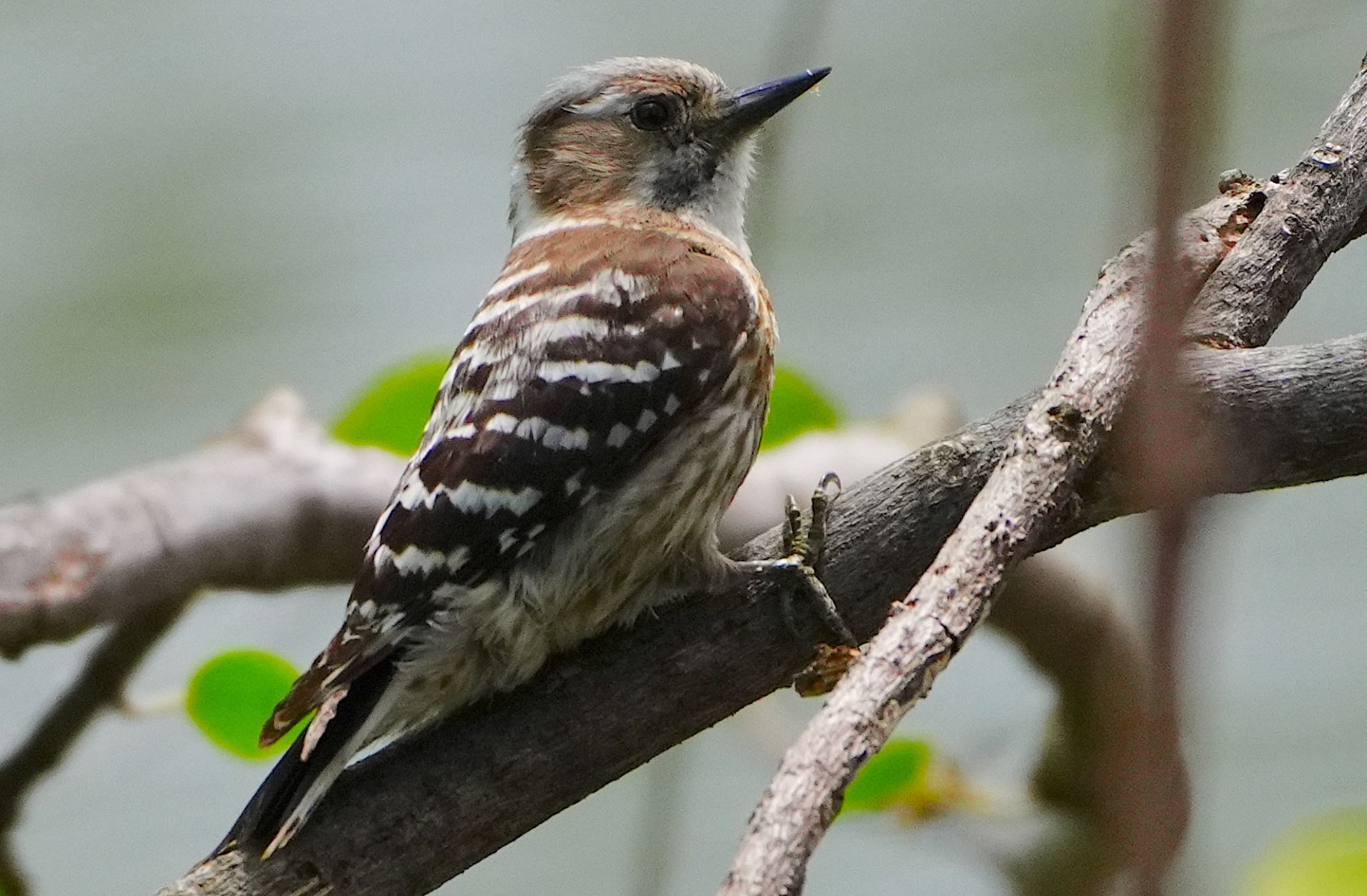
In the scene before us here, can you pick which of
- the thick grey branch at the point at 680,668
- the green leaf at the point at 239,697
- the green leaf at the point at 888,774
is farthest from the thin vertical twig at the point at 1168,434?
the green leaf at the point at 888,774

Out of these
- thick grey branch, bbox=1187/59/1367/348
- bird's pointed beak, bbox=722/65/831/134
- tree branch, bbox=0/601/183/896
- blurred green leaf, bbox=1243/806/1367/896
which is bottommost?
tree branch, bbox=0/601/183/896

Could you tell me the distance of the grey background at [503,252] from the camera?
5352mm

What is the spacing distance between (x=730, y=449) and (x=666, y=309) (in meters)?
0.29

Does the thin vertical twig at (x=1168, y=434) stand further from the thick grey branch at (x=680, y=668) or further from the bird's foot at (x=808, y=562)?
the bird's foot at (x=808, y=562)

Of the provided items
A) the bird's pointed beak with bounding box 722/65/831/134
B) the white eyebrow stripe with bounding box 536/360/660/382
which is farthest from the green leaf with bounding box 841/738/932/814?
the bird's pointed beak with bounding box 722/65/831/134

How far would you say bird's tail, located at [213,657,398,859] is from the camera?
2.25 metres

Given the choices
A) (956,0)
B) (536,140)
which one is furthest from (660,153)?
(956,0)

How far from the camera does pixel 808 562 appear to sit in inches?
97.0

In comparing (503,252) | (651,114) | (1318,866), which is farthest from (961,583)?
(503,252)

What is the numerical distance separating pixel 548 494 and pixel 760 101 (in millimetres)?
1227

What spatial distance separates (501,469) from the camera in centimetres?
254

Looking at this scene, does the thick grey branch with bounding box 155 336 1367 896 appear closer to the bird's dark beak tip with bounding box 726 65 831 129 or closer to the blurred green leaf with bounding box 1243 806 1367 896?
the blurred green leaf with bounding box 1243 806 1367 896

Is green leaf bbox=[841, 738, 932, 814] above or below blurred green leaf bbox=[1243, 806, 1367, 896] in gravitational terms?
below

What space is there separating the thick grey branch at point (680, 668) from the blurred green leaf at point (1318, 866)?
1.75 ft
